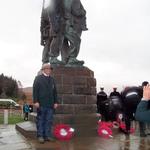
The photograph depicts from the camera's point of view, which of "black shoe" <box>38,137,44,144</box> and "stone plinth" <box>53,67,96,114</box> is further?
"stone plinth" <box>53,67,96,114</box>

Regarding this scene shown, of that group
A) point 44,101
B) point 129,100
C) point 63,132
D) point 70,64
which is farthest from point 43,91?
point 70,64

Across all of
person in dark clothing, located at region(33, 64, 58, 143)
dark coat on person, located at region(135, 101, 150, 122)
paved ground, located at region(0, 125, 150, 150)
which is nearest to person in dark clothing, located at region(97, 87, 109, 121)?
paved ground, located at region(0, 125, 150, 150)

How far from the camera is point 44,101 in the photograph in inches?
387

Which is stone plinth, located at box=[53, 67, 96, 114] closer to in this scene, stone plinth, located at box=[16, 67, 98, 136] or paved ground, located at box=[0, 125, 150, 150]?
stone plinth, located at box=[16, 67, 98, 136]

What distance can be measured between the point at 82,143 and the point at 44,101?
1137mm

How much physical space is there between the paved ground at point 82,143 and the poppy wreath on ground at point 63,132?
6.2 inches

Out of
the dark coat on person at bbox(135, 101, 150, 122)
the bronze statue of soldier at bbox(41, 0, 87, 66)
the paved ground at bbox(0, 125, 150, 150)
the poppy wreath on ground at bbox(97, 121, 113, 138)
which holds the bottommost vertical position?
the paved ground at bbox(0, 125, 150, 150)

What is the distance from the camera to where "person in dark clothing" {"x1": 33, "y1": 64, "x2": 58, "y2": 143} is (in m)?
9.83

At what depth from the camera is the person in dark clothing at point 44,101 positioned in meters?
9.83

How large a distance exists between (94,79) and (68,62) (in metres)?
0.78

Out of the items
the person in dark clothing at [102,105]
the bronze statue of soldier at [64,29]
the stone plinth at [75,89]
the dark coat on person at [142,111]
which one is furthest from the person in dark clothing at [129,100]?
the dark coat on person at [142,111]

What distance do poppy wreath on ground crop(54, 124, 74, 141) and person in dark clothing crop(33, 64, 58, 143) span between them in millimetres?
626

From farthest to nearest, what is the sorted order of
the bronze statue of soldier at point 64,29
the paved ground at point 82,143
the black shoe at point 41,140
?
the bronze statue of soldier at point 64,29 < the black shoe at point 41,140 < the paved ground at point 82,143

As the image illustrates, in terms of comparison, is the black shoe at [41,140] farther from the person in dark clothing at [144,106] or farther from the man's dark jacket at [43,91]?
the person in dark clothing at [144,106]
